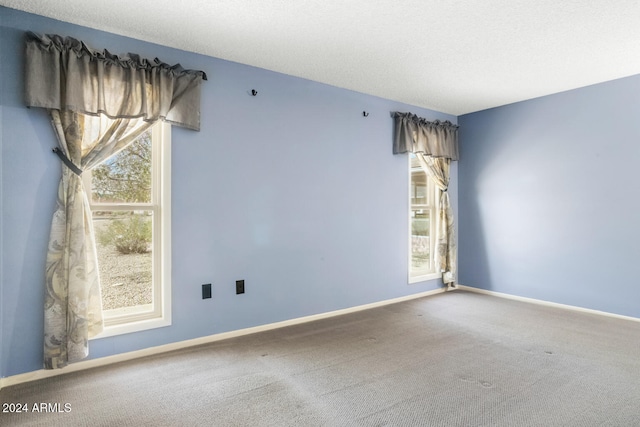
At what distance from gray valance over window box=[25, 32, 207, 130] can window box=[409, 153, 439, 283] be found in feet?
9.75

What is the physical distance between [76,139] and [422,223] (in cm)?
408

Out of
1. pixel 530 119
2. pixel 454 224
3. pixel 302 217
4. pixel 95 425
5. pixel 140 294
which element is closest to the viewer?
pixel 95 425

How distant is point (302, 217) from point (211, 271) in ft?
3.47

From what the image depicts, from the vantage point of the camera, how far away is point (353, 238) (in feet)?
13.2

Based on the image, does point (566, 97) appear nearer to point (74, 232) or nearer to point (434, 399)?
point (434, 399)

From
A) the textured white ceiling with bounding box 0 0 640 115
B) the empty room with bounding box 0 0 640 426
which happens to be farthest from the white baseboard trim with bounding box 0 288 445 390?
the textured white ceiling with bounding box 0 0 640 115

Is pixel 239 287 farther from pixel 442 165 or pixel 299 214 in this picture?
pixel 442 165

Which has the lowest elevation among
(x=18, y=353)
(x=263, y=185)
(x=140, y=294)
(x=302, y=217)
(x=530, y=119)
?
(x=18, y=353)

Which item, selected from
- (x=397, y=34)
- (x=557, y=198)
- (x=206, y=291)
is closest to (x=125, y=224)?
(x=206, y=291)

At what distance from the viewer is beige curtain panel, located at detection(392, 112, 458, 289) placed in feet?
15.2

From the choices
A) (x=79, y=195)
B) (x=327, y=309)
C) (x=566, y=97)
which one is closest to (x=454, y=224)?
(x=566, y=97)

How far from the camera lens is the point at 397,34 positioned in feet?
8.86

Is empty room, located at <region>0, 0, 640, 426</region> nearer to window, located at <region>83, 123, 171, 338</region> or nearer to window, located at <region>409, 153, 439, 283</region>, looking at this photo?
window, located at <region>83, 123, 171, 338</region>

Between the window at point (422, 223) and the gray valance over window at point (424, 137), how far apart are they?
219 mm
